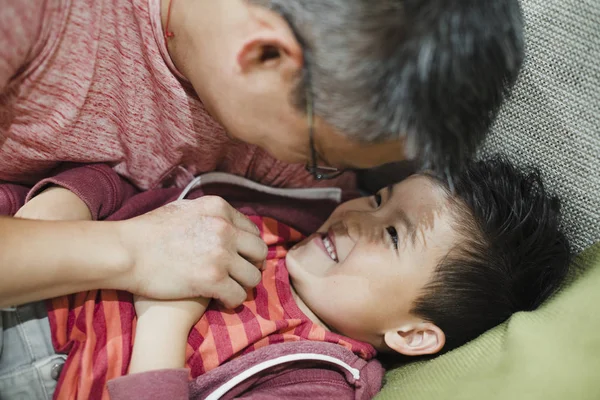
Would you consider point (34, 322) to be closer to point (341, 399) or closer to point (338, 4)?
point (341, 399)

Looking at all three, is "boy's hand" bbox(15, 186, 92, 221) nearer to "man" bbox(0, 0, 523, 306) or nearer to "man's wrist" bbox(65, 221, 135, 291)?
"man" bbox(0, 0, 523, 306)

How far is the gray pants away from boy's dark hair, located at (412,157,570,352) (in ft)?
2.52

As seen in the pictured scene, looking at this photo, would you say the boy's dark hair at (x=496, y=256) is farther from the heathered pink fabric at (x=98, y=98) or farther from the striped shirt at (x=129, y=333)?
the heathered pink fabric at (x=98, y=98)

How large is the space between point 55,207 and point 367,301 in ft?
2.23

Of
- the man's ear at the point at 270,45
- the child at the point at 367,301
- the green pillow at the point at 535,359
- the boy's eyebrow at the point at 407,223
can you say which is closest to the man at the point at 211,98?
the man's ear at the point at 270,45

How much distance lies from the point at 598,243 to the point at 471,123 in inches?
19.4

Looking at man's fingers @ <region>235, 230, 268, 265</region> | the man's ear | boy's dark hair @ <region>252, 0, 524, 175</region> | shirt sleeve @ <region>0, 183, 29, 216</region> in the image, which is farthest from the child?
the man's ear

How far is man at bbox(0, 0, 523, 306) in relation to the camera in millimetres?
787

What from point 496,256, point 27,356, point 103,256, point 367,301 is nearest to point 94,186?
point 103,256

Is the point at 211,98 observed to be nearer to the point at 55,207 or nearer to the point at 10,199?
the point at 55,207

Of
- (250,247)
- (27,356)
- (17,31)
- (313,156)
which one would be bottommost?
(27,356)

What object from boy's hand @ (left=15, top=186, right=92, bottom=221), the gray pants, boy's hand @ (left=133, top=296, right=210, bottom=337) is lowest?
the gray pants

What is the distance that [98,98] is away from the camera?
3.63ft

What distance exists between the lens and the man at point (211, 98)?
0.79 metres
